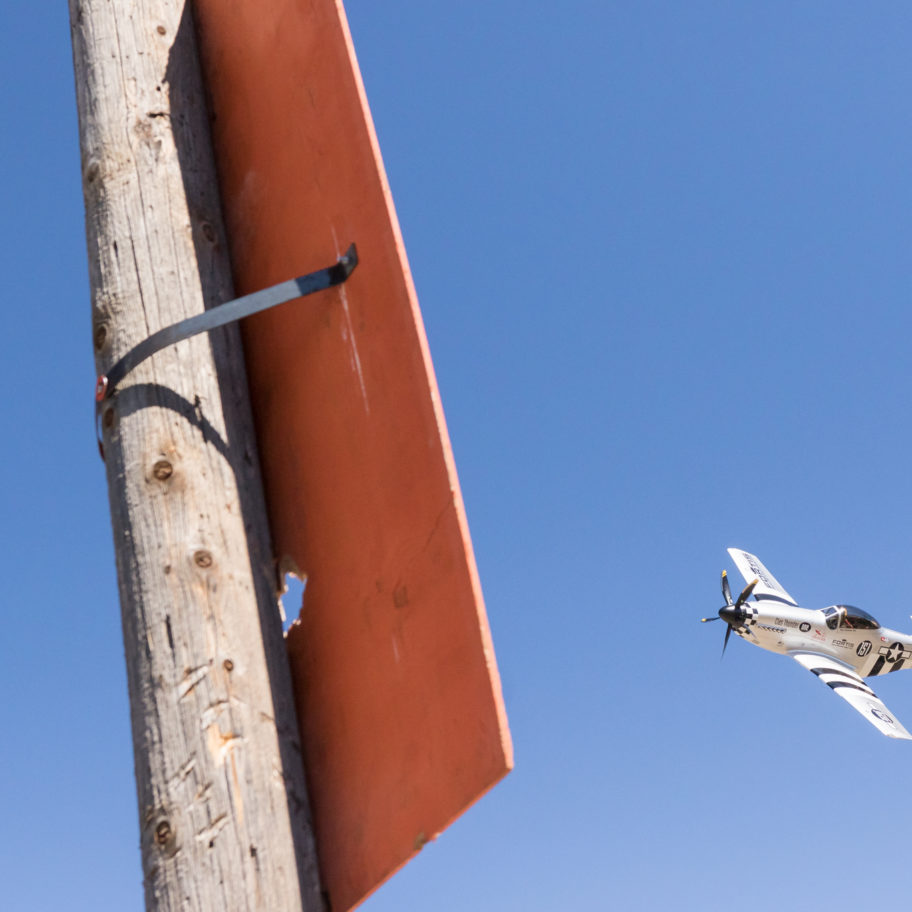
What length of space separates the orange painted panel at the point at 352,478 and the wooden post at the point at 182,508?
65 mm

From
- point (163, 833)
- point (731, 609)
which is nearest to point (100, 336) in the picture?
point (163, 833)

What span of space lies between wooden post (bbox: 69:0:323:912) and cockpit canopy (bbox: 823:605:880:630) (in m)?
35.4

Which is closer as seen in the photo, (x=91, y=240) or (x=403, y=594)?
(x=403, y=594)

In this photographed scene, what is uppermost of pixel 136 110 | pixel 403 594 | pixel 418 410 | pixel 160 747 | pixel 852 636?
pixel 852 636

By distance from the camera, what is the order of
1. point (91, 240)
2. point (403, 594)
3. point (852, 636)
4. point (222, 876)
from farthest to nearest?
point (852, 636) → point (91, 240) → point (403, 594) → point (222, 876)

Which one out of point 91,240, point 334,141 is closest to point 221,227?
point 91,240

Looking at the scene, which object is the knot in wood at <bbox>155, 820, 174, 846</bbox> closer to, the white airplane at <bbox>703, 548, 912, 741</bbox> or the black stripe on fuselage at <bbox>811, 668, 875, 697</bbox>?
the white airplane at <bbox>703, 548, 912, 741</bbox>

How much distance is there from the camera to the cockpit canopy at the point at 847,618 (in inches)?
1368

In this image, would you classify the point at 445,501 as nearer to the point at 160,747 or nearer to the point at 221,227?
the point at 160,747

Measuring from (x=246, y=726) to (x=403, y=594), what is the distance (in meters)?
0.34

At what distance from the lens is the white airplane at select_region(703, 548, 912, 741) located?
3325 centimetres

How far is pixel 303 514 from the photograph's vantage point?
1.99 m

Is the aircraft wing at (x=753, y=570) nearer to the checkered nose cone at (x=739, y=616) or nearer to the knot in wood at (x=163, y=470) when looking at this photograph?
the checkered nose cone at (x=739, y=616)

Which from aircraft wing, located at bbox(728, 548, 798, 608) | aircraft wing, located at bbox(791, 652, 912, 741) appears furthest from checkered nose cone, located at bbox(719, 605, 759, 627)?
aircraft wing, located at bbox(728, 548, 798, 608)
